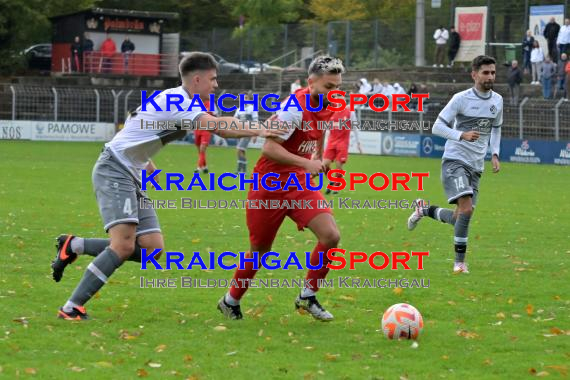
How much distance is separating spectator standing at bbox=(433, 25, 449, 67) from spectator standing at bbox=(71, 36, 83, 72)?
17357 mm

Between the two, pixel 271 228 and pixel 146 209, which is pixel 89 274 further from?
pixel 271 228

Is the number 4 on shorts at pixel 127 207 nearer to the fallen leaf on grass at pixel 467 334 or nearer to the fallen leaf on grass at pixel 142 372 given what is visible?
the fallen leaf on grass at pixel 142 372

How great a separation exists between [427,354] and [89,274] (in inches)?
106

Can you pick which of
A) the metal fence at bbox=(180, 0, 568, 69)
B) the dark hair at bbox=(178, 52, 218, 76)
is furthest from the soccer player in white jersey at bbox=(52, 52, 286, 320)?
the metal fence at bbox=(180, 0, 568, 69)

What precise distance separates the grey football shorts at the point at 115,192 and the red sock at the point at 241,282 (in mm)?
840

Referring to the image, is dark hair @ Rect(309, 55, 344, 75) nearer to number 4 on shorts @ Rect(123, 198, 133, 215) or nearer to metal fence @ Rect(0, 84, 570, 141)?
number 4 on shorts @ Rect(123, 198, 133, 215)

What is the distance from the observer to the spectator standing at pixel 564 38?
121 feet

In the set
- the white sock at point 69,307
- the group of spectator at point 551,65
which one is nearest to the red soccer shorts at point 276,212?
the white sock at point 69,307

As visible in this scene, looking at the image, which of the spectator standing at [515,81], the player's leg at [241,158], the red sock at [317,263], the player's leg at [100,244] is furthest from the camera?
the spectator standing at [515,81]

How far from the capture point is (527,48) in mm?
40156

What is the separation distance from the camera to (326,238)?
8859mm

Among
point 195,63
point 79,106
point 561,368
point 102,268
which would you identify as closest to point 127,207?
point 102,268

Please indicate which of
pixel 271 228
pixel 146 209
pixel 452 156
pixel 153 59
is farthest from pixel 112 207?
pixel 153 59

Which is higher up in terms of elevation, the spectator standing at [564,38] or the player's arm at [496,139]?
the spectator standing at [564,38]
